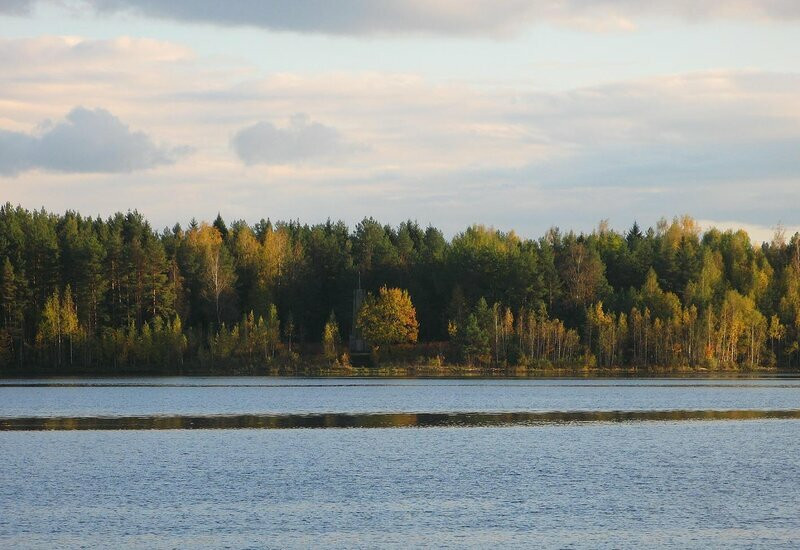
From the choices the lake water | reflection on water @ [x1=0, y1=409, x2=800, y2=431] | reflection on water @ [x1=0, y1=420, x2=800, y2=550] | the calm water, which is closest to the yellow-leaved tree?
the calm water

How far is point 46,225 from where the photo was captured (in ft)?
429

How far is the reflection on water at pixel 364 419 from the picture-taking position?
59719 mm

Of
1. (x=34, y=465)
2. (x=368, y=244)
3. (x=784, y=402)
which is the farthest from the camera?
(x=368, y=244)

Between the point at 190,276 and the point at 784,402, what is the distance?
248ft

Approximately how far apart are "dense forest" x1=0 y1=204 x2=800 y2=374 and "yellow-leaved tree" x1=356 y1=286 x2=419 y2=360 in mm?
499

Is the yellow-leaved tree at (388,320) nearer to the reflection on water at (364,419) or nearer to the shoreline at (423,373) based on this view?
the shoreline at (423,373)

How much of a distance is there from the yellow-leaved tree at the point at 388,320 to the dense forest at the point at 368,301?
0.50 meters

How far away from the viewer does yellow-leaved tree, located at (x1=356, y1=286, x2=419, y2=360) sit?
122125 mm

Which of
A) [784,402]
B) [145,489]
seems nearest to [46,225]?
[784,402]

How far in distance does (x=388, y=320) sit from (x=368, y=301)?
403 cm

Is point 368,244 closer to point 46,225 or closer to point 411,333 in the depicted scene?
point 411,333

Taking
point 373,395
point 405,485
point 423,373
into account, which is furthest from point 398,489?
Answer: point 423,373

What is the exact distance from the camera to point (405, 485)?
38.9 m

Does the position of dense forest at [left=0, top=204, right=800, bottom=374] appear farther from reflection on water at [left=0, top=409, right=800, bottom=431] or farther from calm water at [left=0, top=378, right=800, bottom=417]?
reflection on water at [left=0, top=409, right=800, bottom=431]
